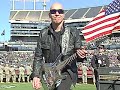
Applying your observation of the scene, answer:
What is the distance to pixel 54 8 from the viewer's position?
430cm

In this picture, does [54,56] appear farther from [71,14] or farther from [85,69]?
[71,14]

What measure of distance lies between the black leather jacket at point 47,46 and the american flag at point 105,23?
625cm

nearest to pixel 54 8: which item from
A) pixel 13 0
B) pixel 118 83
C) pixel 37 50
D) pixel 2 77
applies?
pixel 37 50

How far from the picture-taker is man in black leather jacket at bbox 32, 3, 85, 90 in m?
4.30

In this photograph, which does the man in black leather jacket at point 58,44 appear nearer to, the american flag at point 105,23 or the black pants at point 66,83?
the black pants at point 66,83

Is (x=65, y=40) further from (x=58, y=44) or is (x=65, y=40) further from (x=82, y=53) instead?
(x=82, y=53)

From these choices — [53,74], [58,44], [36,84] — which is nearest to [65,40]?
[58,44]

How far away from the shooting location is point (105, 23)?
10.9m

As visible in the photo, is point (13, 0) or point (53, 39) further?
point (13, 0)

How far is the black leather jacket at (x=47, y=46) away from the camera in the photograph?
4.32 meters

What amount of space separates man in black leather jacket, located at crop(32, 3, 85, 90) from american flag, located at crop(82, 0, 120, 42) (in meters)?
6.26

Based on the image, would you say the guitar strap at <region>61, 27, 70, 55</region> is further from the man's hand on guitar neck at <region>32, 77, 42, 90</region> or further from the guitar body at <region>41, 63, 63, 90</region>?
the man's hand on guitar neck at <region>32, 77, 42, 90</region>

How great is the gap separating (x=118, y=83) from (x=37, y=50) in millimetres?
4218

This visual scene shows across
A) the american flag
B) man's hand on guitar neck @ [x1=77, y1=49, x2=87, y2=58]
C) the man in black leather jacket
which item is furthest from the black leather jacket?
Result: the american flag
